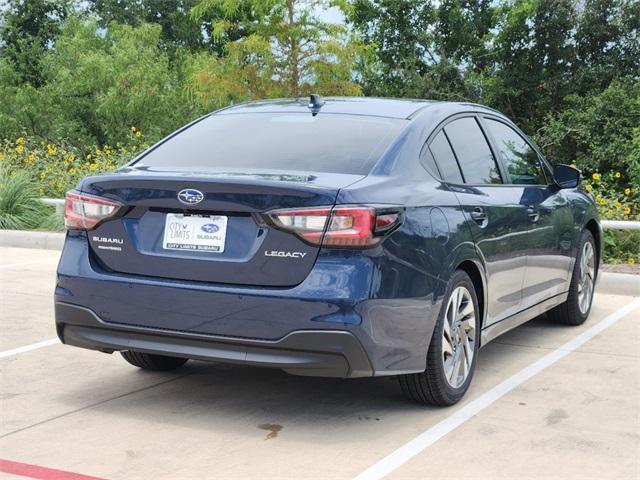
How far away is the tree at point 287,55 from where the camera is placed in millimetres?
29062

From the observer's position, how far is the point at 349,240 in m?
4.63

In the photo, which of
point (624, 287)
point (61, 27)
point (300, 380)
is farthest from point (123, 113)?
point (300, 380)

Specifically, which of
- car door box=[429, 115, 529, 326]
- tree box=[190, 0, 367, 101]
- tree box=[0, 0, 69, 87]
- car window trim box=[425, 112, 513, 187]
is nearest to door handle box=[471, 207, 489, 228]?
car door box=[429, 115, 529, 326]

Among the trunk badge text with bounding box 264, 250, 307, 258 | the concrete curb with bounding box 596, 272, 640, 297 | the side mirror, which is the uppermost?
the side mirror

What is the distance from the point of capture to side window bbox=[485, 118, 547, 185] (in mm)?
6590

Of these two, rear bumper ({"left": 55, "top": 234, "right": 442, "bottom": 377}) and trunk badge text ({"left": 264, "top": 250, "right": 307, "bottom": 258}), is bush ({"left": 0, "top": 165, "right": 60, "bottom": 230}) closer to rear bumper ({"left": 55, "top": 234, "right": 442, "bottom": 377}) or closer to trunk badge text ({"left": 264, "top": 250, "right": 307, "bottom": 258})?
rear bumper ({"left": 55, "top": 234, "right": 442, "bottom": 377})

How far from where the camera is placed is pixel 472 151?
6078 millimetres

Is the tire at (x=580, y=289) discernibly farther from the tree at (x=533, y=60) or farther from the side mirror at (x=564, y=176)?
the tree at (x=533, y=60)

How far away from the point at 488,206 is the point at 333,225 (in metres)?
1.51

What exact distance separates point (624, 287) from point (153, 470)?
244 inches

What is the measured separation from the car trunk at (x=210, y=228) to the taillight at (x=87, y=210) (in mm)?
36

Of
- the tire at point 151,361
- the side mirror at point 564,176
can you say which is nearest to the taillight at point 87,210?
the tire at point 151,361

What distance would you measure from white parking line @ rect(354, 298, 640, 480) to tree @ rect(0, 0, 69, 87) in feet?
129

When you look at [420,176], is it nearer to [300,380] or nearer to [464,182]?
[464,182]
